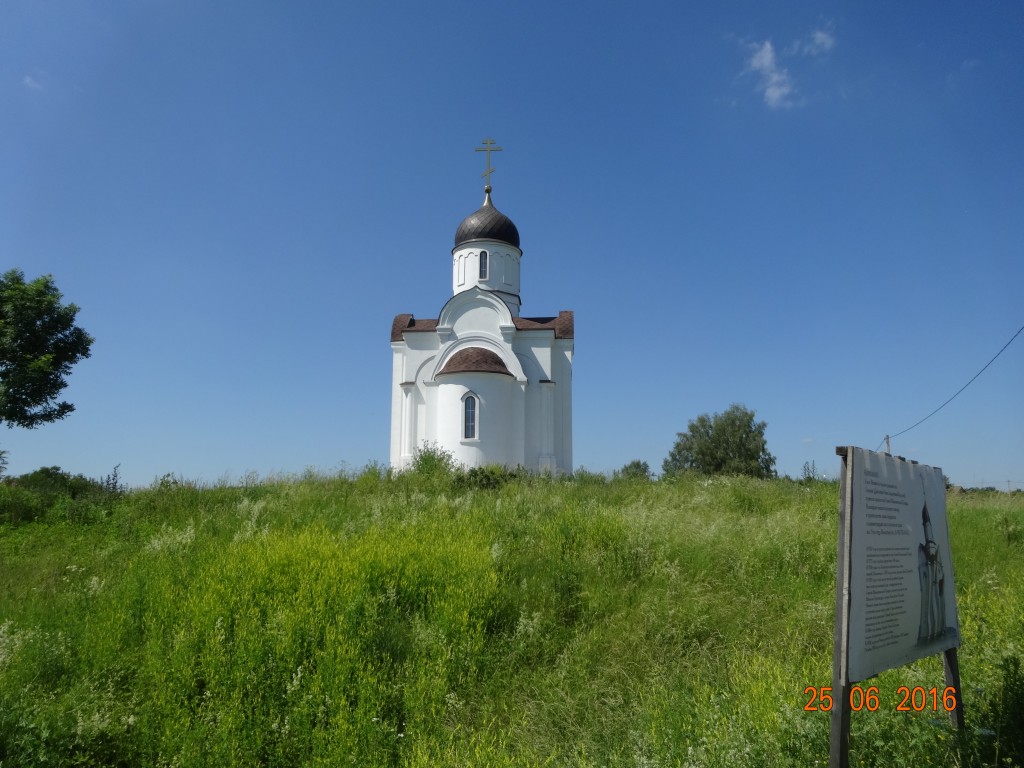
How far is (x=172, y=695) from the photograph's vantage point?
4281mm

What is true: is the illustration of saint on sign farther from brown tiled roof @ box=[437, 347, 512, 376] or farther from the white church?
brown tiled roof @ box=[437, 347, 512, 376]

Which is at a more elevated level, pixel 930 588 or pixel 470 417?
pixel 470 417

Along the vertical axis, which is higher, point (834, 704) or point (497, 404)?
point (497, 404)

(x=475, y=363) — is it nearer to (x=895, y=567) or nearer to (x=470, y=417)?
(x=470, y=417)

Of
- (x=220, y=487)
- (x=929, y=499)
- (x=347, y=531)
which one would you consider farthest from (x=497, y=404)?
(x=929, y=499)

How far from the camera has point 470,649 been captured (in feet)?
15.6

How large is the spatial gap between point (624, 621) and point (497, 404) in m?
15.1

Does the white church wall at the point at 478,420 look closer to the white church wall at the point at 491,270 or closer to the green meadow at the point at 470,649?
the white church wall at the point at 491,270

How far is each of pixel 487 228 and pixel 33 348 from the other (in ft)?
50.7

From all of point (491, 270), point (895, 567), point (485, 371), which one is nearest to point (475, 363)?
point (485, 371)

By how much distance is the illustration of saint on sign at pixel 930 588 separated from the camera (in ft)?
11.1

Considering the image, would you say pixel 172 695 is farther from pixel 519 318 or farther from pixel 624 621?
pixel 519 318

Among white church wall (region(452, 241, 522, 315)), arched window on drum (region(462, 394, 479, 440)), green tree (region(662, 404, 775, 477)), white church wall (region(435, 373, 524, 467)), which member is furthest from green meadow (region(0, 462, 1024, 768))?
green tree (region(662, 404, 775, 477))
